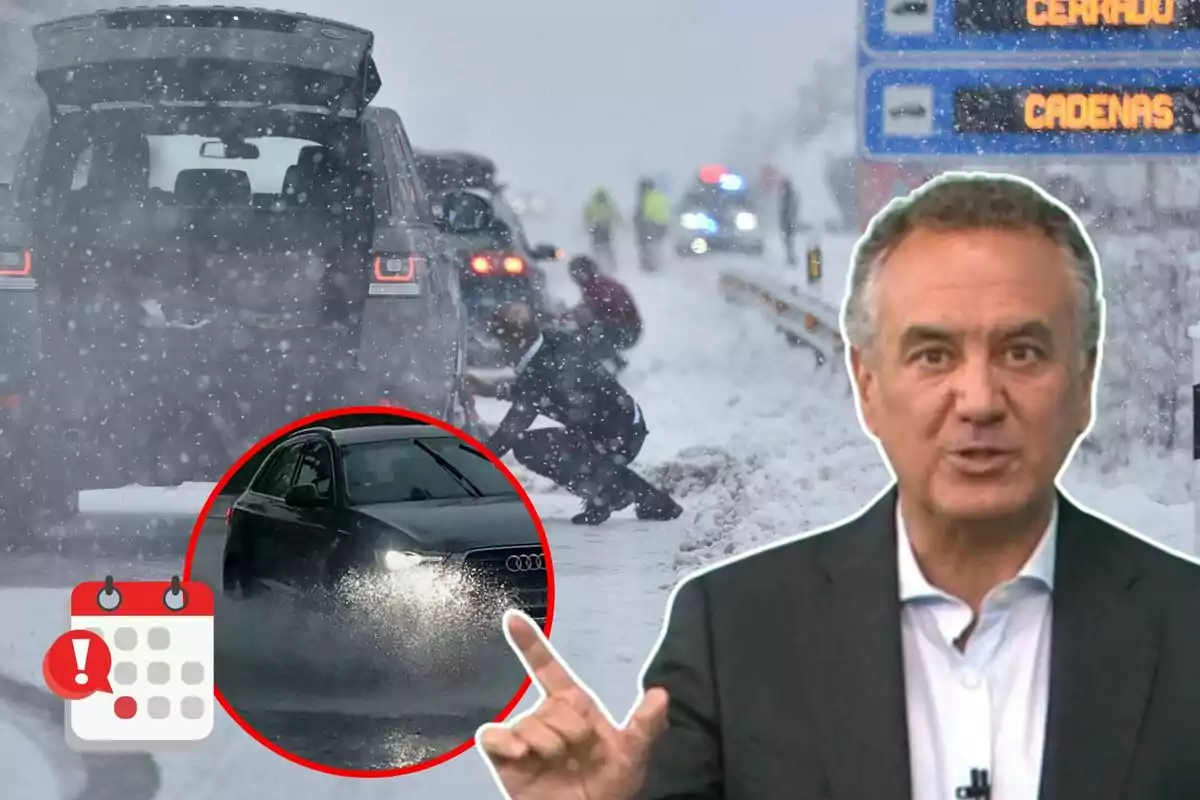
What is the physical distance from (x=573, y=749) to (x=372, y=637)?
1122 mm

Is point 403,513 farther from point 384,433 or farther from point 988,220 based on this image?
point 988,220

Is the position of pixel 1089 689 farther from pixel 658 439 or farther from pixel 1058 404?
pixel 658 439

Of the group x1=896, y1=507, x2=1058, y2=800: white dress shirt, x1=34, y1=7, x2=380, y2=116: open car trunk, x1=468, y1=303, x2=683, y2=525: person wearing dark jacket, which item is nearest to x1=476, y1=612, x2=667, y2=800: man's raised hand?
x1=896, y1=507, x2=1058, y2=800: white dress shirt

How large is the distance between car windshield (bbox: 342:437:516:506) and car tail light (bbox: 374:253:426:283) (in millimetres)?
302

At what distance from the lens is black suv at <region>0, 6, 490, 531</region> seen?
2377 mm

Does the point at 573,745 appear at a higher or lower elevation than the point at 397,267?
lower

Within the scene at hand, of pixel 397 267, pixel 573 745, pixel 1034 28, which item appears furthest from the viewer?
pixel 397 267

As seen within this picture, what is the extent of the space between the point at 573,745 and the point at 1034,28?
5.32 feet

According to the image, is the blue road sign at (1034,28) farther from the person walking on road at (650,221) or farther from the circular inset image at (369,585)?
the circular inset image at (369,585)

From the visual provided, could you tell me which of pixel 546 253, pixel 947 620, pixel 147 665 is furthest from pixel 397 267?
pixel 947 620

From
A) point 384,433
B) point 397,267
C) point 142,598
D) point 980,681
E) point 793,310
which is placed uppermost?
point 397,267

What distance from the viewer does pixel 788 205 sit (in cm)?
233

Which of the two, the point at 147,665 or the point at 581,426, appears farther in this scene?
the point at 147,665

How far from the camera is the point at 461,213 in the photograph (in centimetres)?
236
